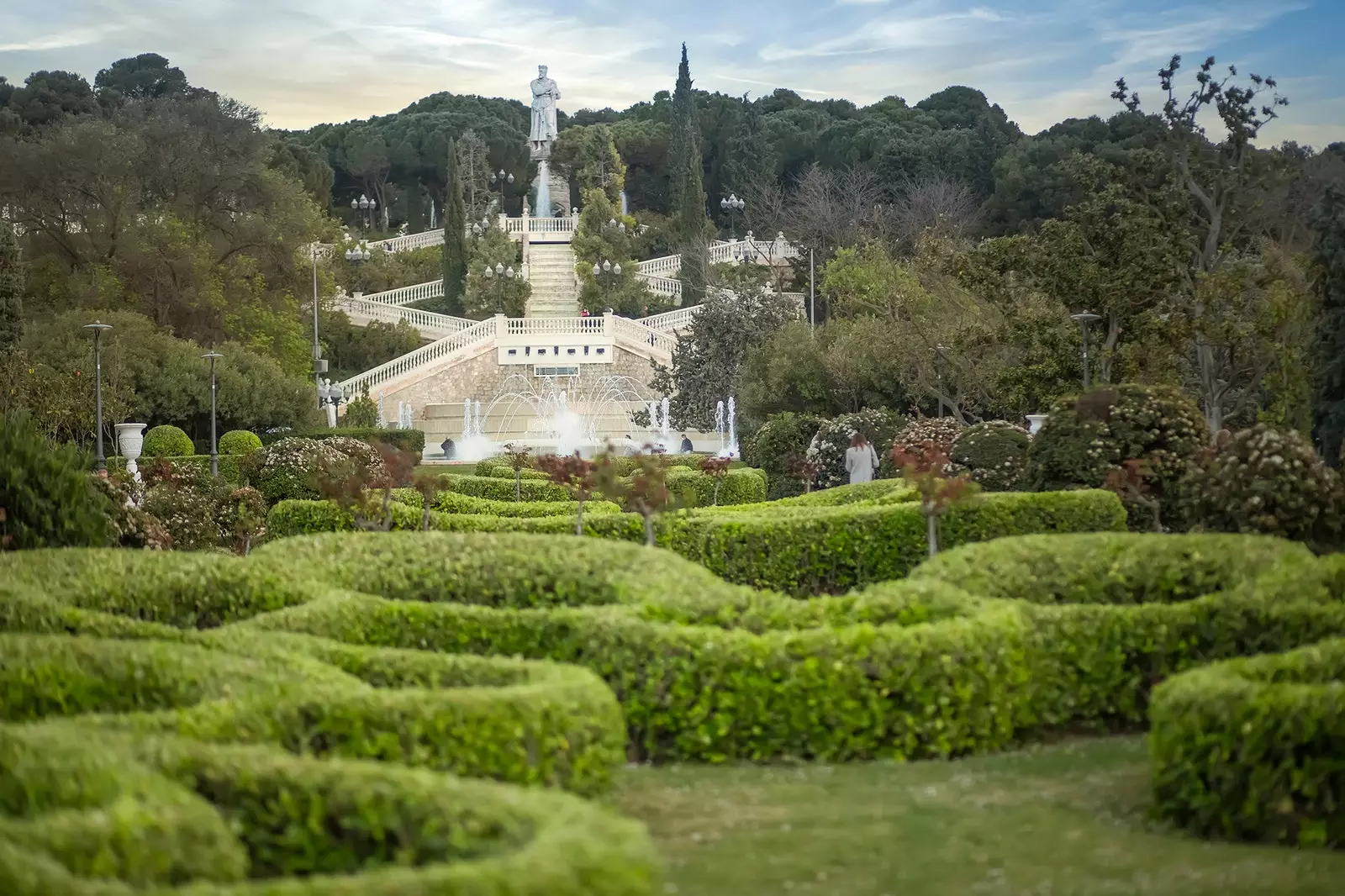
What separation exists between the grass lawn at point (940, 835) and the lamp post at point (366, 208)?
64.1 m

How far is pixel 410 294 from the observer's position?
5781cm

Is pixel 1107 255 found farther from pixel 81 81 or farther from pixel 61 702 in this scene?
pixel 81 81

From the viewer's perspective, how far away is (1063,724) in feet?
26.9

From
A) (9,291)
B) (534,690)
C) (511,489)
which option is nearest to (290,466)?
(511,489)

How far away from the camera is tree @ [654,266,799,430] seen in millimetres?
38875

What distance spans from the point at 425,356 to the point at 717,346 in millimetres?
11261

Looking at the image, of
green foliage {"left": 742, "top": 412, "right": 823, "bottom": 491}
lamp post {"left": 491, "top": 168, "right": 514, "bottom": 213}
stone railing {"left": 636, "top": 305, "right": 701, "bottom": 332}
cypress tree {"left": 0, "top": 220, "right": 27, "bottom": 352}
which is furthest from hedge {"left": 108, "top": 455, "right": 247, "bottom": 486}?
lamp post {"left": 491, "top": 168, "right": 514, "bottom": 213}

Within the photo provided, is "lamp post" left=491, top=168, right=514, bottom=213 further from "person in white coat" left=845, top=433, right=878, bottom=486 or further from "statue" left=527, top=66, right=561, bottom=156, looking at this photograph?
"person in white coat" left=845, top=433, right=878, bottom=486

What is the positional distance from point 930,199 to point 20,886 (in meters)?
56.2

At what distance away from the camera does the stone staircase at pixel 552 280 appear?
59.9 meters

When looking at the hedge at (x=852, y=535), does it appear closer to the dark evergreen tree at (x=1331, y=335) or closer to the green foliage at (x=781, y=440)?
the dark evergreen tree at (x=1331, y=335)

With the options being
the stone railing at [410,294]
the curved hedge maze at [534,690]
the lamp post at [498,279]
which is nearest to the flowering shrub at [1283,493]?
the curved hedge maze at [534,690]

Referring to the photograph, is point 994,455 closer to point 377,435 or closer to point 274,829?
point 274,829

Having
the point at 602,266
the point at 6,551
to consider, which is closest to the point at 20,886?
the point at 6,551
